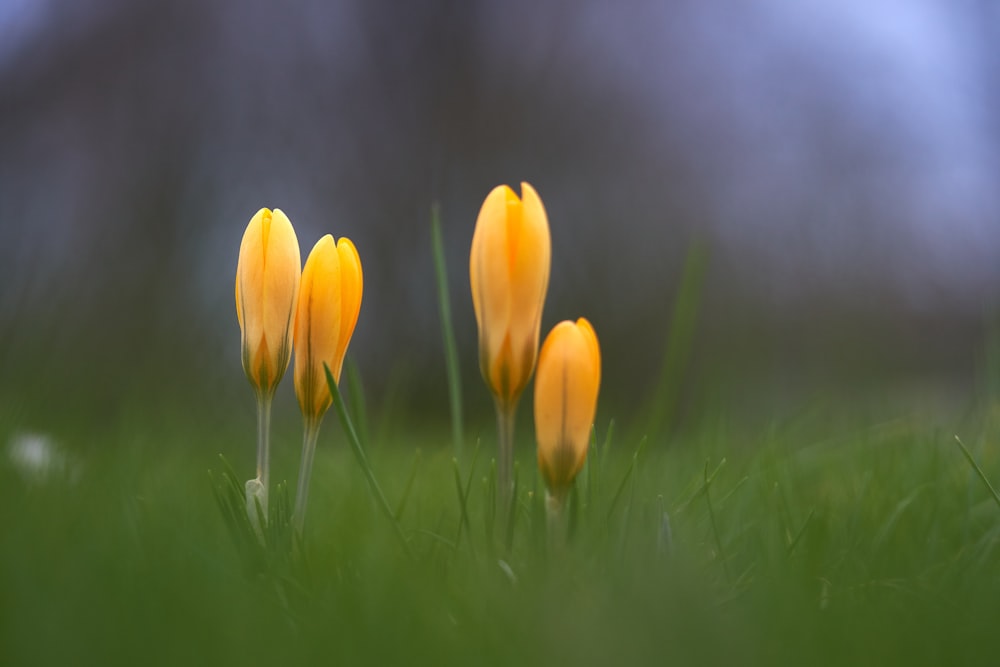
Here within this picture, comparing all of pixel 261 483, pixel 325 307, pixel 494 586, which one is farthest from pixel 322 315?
pixel 494 586

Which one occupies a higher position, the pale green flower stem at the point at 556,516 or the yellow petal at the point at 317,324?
the yellow petal at the point at 317,324

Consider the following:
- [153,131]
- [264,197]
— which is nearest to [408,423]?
[264,197]

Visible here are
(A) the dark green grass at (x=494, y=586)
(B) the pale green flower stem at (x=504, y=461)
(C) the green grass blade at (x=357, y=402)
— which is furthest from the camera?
(C) the green grass blade at (x=357, y=402)

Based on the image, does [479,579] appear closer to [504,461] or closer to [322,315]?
[504,461]

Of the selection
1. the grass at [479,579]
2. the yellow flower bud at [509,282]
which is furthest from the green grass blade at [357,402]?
the yellow flower bud at [509,282]

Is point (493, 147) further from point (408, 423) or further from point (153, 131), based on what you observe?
point (408, 423)

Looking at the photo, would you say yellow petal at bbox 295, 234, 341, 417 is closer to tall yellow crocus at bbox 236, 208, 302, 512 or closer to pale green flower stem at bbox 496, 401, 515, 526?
tall yellow crocus at bbox 236, 208, 302, 512

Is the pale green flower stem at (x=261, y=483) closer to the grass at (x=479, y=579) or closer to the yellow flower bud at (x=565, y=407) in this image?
the grass at (x=479, y=579)
